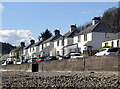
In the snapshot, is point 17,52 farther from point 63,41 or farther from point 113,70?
point 113,70

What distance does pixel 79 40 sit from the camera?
61.6 m

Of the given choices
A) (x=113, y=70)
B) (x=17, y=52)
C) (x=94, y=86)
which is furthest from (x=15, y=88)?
(x=17, y=52)

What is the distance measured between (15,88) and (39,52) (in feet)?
224

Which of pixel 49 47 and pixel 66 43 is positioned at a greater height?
pixel 66 43

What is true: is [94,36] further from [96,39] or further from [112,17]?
[112,17]

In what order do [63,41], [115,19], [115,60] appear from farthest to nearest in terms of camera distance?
1. [115,19]
2. [63,41]
3. [115,60]

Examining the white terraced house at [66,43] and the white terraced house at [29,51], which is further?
the white terraced house at [29,51]

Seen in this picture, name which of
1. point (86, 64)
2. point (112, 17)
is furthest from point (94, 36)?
point (86, 64)

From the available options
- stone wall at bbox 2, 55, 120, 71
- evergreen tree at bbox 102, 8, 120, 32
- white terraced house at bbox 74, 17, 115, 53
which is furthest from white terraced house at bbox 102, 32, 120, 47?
evergreen tree at bbox 102, 8, 120, 32

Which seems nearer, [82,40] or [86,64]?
[86,64]

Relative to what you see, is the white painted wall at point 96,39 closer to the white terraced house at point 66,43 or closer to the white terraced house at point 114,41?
the white terraced house at point 114,41

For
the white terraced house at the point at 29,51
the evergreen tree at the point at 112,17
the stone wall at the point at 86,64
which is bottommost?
the stone wall at the point at 86,64

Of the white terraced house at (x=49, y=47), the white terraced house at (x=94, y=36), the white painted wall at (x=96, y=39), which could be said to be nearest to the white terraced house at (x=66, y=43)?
the white terraced house at (x=49, y=47)

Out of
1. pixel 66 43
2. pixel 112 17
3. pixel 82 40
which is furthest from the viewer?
pixel 112 17
